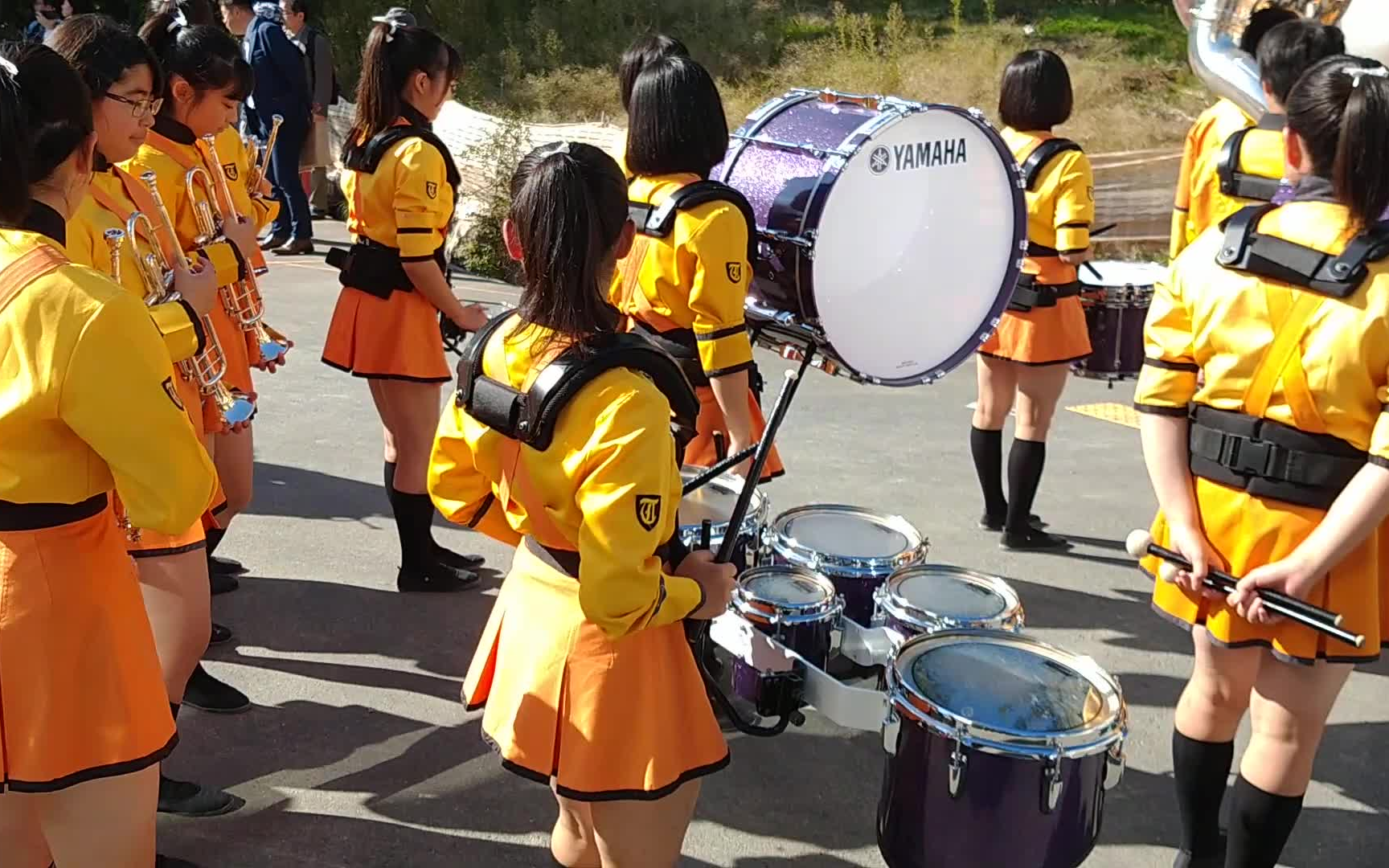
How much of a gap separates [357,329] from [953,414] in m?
3.59

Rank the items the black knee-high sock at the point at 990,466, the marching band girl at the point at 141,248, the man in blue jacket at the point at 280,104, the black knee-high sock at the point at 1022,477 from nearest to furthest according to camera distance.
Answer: the marching band girl at the point at 141,248 → the black knee-high sock at the point at 1022,477 → the black knee-high sock at the point at 990,466 → the man in blue jacket at the point at 280,104

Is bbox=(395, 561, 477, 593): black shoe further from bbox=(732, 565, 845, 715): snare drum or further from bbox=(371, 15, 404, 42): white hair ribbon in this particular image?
bbox=(732, 565, 845, 715): snare drum

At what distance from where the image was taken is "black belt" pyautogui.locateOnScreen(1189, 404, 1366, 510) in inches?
96.0

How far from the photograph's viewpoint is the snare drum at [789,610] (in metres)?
2.84

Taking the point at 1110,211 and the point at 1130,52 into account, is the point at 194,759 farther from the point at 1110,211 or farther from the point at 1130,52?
the point at 1130,52

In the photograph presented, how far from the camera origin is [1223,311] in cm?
246

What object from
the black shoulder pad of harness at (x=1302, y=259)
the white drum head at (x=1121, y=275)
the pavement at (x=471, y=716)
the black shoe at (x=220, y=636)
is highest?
the black shoulder pad of harness at (x=1302, y=259)

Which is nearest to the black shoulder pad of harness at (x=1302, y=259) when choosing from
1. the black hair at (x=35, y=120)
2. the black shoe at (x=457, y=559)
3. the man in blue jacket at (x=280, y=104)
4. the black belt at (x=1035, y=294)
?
the black hair at (x=35, y=120)

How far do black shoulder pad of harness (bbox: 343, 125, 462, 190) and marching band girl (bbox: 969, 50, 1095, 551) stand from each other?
198 centimetres

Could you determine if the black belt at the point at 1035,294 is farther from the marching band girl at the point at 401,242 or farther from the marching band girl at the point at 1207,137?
the marching band girl at the point at 401,242

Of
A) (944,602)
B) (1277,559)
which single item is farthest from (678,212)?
(1277,559)

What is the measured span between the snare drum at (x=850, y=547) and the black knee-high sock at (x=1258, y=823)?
88 centimetres

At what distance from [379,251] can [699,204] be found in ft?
4.50

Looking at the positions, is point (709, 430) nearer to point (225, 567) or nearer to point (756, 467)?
point (756, 467)
